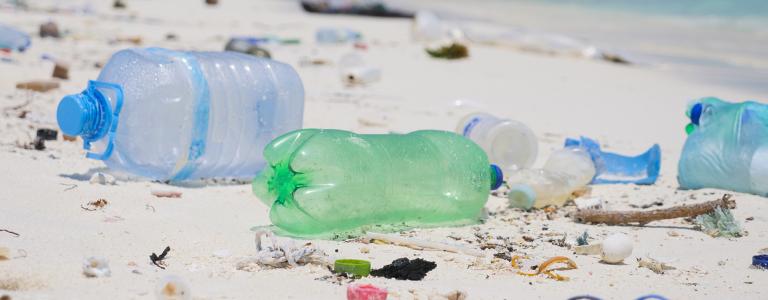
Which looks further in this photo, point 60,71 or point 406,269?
point 60,71

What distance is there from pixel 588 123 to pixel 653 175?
135cm

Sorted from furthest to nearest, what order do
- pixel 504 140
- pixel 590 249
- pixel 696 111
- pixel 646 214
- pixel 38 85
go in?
pixel 38 85
pixel 504 140
pixel 696 111
pixel 646 214
pixel 590 249

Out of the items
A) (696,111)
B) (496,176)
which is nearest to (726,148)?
(696,111)

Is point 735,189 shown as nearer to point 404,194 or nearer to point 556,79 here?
point 404,194

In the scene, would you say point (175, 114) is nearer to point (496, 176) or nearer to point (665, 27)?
point (496, 176)

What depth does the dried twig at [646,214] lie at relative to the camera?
3.58 metres

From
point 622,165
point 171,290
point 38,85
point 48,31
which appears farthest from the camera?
point 48,31

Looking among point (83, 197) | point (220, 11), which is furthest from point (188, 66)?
point (220, 11)

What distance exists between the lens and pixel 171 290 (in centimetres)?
235

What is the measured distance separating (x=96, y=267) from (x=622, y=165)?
260cm

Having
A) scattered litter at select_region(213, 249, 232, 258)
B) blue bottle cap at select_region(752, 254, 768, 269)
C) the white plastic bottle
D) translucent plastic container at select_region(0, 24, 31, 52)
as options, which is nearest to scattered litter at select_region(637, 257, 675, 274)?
blue bottle cap at select_region(752, 254, 768, 269)

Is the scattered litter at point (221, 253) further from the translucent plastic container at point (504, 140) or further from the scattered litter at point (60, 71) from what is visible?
the scattered litter at point (60, 71)

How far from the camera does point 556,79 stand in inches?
290

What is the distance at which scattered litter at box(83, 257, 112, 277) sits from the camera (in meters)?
2.54
